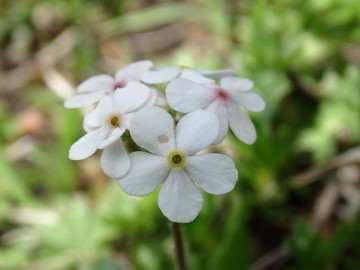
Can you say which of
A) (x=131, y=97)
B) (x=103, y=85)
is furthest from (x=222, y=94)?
(x=103, y=85)

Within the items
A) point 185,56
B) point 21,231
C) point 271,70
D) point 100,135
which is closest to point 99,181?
point 21,231

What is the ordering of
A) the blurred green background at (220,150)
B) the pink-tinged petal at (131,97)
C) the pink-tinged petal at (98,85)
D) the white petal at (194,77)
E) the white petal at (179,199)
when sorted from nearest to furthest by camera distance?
the white petal at (179,199) < the pink-tinged petal at (131,97) < the white petal at (194,77) < the pink-tinged petal at (98,85) < the blurred green background at (220,150)

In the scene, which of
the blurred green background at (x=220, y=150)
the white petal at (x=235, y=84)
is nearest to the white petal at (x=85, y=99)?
the white petal at (x=235, y=84)

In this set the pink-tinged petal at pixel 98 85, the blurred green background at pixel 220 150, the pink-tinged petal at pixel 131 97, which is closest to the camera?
the pink-tinged petal at pixel 131 97

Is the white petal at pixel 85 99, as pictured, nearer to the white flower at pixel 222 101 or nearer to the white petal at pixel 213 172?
the white flower at pixel 222 101

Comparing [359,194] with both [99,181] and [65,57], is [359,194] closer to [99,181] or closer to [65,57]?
[99,181]

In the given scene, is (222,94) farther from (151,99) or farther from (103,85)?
(103,85)
